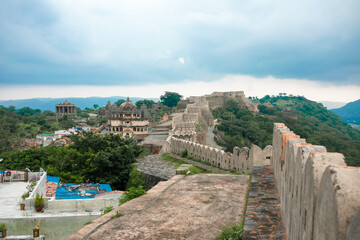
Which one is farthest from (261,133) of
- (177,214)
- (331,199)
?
(331,199)

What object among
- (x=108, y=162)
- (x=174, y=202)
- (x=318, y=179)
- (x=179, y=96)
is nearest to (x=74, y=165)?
(x=108, y=162)

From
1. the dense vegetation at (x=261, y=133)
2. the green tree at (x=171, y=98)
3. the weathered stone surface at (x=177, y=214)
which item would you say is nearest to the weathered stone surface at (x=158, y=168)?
the weathered stone surface at (x=177, y=214)

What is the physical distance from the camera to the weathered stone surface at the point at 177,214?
4.22 m

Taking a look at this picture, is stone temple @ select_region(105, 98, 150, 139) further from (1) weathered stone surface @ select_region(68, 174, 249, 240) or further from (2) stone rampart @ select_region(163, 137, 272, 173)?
(1) weathered stone surface @ select_region(68, 174, 249, 240)

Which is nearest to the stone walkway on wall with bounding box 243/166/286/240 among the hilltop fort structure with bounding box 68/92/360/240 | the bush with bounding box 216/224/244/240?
the hilltop fort structure with bounding box 68/92/360/240

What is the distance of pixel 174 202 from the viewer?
5527 millimetres

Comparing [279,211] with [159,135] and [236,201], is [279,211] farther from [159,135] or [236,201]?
[159,135]

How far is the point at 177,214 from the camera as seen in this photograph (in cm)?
491

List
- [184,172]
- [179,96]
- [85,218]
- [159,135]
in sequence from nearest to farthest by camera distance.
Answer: [184,172] < [85,218] < [159,135] < [179,96]

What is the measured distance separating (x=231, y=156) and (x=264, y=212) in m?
5.70

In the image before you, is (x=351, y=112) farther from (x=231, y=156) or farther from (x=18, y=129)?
(x=231, y=156)

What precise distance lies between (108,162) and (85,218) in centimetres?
500

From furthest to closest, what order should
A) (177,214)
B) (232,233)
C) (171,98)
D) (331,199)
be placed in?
(171,98) → (177,214) → (232,233) → (331,199)

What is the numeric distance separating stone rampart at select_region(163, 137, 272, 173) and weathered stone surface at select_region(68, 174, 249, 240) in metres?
1.79
